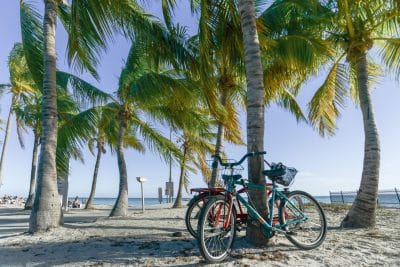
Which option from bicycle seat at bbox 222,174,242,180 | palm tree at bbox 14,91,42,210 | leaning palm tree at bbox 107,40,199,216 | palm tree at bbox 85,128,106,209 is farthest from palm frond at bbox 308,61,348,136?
palm tree at bbox 85,128,106,209

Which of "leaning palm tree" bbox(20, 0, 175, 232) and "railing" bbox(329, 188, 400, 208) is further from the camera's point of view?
"railing" bbox(329, 188, 400, 208)

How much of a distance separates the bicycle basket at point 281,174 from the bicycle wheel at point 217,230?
3.00ft

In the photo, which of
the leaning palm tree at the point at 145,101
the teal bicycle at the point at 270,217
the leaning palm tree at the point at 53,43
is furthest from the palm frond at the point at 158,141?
the teal bicycle at the point at 270,217

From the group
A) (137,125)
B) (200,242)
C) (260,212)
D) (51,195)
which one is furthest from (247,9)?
(137,125)

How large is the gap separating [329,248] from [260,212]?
1.29m

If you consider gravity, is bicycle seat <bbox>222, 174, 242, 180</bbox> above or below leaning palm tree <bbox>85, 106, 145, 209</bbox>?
below

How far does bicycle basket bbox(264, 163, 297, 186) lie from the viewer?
496 cm

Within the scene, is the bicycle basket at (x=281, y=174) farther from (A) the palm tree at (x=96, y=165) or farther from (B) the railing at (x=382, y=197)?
(A) the palm tree at (x=96, y=165)

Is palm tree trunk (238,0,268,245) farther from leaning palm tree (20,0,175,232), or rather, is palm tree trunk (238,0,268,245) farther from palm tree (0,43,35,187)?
palm tree (0,43,35,187)

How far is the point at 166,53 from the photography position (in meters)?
9.70

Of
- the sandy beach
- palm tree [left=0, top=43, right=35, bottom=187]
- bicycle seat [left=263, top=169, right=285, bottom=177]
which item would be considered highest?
palm tree [left=0, top=43, right=35, bottom=187]

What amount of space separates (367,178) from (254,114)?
426cm

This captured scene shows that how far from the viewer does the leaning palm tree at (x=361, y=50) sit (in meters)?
7.86

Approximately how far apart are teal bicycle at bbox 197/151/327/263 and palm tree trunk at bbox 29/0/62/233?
462 centimetres
